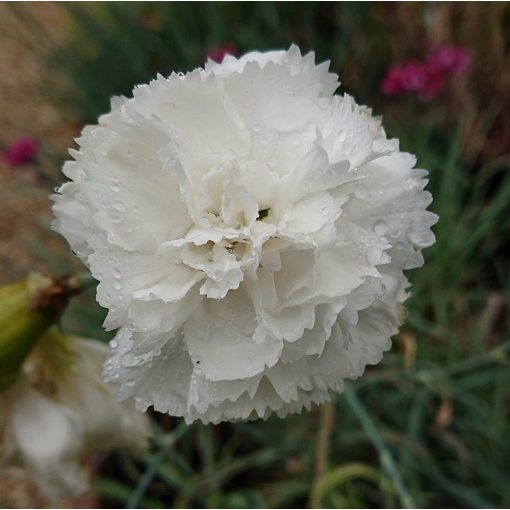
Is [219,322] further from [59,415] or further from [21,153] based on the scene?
[21,153]

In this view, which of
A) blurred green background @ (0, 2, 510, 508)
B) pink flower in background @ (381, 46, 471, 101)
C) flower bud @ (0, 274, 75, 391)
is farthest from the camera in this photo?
pink flower in background @ (381, 46, 471, 101)

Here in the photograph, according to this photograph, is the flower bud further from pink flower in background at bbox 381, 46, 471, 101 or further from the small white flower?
pink flower in background at bbox 381, 46, 471, 101

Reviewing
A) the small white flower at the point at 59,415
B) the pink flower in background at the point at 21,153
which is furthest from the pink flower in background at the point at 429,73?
the small white flower at the point at 59,415

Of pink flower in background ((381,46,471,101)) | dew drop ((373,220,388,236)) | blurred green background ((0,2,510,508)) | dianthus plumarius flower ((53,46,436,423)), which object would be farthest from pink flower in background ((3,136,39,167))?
dew drop ((373,220,388,236))

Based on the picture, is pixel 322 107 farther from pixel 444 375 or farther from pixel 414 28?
pixel 414 28

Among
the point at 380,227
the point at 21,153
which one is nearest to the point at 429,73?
the point at 21,153

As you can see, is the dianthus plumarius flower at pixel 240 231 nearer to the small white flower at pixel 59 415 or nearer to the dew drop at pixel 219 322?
the dew drop at pixel 219 322

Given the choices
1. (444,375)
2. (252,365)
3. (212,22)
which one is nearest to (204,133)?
(252,365)
